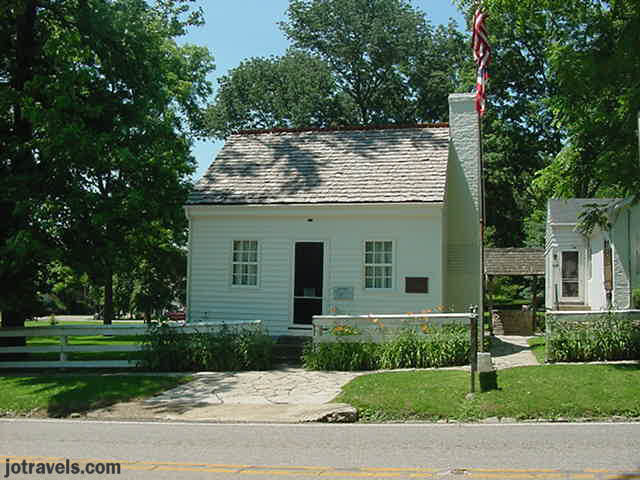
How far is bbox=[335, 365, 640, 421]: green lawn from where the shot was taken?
9852mm

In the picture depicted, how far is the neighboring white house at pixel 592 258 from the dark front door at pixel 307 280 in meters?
7.73

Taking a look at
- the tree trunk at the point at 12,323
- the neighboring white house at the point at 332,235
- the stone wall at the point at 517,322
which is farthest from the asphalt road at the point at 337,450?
the stone wall at the point at 517,322

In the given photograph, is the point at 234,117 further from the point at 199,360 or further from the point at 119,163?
the point at 199,360

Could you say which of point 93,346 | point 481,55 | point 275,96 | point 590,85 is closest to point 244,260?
point 93,346

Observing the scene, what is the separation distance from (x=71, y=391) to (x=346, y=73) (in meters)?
38.2

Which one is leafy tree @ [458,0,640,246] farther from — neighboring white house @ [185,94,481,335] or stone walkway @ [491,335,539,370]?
stone walkway @ [491,335,539,370]

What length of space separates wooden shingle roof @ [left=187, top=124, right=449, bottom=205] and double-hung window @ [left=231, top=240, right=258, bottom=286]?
125cm

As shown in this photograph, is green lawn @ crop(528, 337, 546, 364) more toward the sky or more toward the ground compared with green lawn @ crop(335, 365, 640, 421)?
more toward the sky

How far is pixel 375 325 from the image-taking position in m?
14.7

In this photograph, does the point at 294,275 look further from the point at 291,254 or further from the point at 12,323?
the point at 12,323

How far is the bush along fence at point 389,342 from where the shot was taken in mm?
14070

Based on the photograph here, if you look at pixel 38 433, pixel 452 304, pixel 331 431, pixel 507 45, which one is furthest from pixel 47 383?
pixel 507 45

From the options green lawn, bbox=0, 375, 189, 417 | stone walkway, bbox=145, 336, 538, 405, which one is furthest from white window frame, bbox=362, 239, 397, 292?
green lawn, bbox=0, 375, 189, 417

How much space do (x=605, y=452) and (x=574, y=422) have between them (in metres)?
2.07
